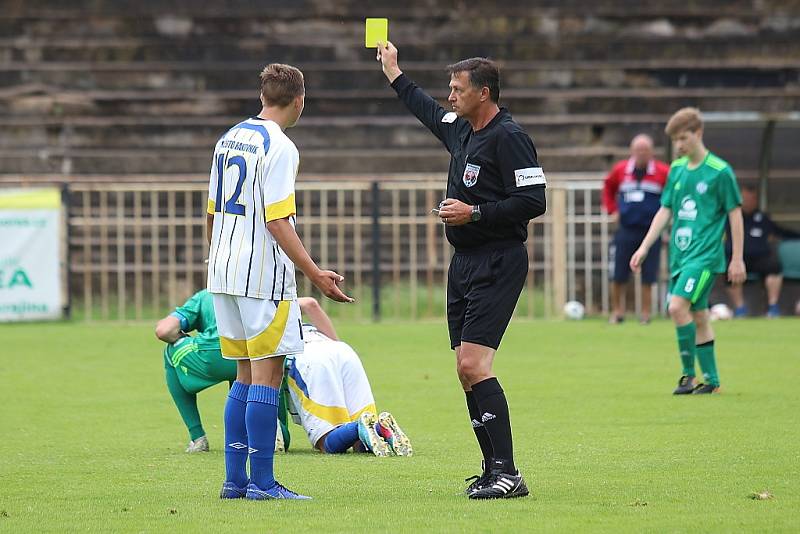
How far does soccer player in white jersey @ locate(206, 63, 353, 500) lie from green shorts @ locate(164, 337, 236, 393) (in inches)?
71.8

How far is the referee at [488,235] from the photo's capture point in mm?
6688

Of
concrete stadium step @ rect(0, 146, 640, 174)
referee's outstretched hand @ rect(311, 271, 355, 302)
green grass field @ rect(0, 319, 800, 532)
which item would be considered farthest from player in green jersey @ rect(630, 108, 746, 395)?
concrete stadium step @ rect(0, 146, 640, 174)

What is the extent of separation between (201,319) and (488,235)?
99.8 inches

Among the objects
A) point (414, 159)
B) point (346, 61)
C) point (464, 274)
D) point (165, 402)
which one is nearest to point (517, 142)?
point (464, 274)

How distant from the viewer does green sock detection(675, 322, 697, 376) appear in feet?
38.0

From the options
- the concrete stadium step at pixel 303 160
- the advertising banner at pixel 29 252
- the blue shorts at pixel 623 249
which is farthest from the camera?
the concrete stadium step at pixel 303 160

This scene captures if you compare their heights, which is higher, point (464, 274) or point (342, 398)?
point (464, 274)

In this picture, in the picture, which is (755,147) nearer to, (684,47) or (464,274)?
(684,47)

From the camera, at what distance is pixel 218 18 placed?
25.2m

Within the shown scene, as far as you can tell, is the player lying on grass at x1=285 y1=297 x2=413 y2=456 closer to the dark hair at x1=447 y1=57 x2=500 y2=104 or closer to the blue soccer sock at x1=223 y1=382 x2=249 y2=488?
the blue soccer sock at x1=223 y1=382 x2=249 y2=488

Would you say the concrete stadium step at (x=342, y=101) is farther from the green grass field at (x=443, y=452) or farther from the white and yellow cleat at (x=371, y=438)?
the white and yellow cleat at (x=371, y=438)

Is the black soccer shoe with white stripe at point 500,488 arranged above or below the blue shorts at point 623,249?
below

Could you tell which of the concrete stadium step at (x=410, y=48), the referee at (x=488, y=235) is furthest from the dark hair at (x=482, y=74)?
the concrete stadium step at (x=410, y=48)

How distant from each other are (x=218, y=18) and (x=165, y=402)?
14.6m
